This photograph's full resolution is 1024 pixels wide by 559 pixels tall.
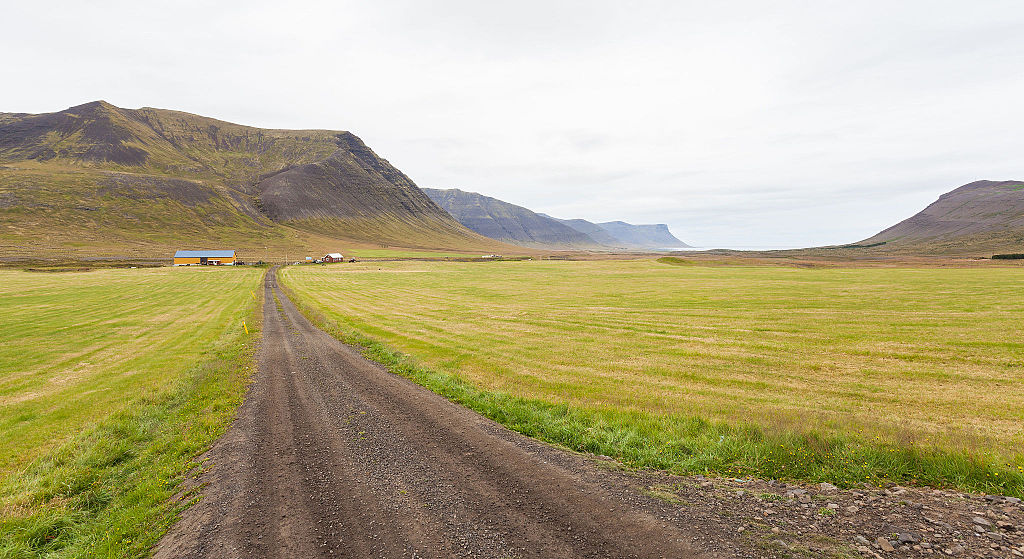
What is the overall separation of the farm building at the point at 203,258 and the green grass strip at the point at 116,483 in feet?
443

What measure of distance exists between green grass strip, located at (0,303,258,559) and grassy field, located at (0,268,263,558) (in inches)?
1.1

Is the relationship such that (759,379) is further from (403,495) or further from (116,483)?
(116,483)

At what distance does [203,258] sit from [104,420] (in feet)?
457

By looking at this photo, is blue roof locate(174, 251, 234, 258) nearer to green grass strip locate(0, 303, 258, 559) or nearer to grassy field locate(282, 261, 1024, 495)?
grassy field locate(282, 261, 1024, 495)

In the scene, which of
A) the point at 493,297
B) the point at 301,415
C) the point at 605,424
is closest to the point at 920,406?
the point at 605,424

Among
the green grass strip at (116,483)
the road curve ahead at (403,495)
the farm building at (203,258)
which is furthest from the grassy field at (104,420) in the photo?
the farm building at (203,258)

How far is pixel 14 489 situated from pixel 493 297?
35472mm

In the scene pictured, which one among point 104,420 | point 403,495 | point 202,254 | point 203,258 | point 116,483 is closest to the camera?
point 403,495

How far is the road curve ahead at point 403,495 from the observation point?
20.1 ft

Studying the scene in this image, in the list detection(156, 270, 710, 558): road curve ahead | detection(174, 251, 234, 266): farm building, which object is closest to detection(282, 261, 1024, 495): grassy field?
detection(156, 270, 710, 558): road curve ahead

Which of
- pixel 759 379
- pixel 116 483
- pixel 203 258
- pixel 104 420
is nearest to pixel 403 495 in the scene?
pixel 116 483

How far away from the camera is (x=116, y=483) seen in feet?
28.5

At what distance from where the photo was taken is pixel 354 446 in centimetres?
998

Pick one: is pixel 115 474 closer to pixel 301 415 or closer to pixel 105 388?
pixel 301 415
